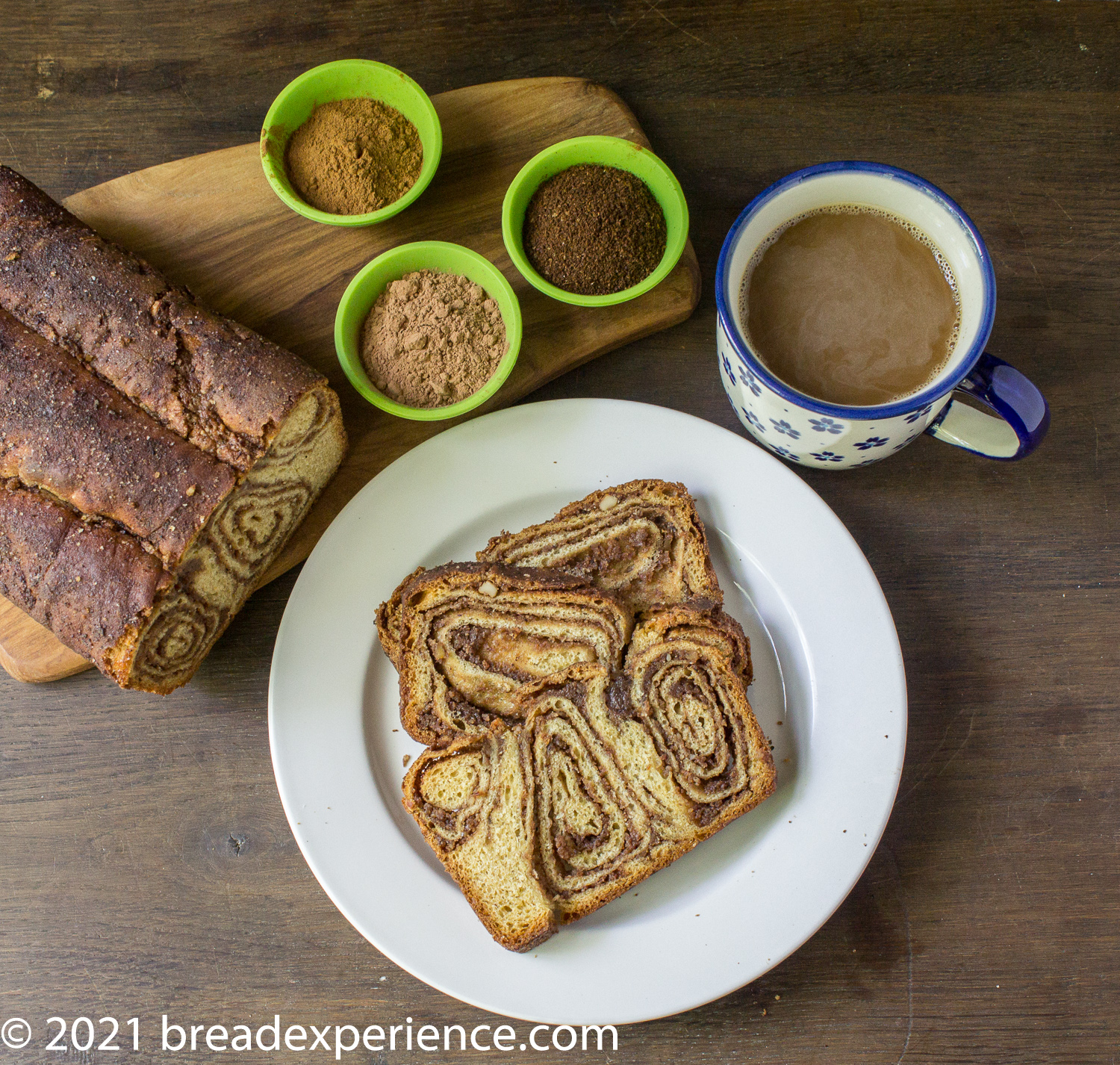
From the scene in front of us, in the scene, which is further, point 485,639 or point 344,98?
point 344,98

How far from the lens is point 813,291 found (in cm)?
182

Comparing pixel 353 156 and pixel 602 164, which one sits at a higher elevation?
pixel 353 156

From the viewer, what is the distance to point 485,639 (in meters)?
1.96

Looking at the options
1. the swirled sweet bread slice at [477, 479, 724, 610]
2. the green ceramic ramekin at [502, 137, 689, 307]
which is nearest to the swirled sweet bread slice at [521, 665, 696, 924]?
the swirled sweet bread slice at [477, 479, 724, 610]

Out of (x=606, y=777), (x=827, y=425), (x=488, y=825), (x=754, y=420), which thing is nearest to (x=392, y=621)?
(x=488, y=825)

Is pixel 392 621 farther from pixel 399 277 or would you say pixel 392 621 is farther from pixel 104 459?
pixel 399 277

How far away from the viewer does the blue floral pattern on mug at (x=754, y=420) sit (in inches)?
74.4

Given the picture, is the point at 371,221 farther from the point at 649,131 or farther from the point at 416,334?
the point at 649,131

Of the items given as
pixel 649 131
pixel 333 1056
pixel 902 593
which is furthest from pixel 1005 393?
pixel 333 1056

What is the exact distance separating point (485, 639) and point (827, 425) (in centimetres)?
90

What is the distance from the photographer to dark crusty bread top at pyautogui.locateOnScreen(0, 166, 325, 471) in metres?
1.84

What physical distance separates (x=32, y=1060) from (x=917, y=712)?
8.02ft

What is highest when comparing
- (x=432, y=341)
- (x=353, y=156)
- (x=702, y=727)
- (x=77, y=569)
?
(x=353, y=156)

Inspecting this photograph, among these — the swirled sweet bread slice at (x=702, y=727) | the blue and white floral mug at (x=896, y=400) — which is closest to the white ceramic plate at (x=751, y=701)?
the swirled sweet bread slice at (x=702, y=727)
